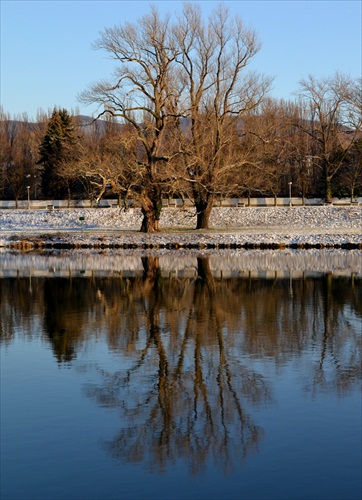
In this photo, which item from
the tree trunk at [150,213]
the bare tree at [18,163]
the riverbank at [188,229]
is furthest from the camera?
the bare tree at [18,163]

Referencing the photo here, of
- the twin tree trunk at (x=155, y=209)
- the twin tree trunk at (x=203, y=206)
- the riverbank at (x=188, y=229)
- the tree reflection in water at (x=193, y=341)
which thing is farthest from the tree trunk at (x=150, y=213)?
the tree reflection in water at (x=193, y=341)

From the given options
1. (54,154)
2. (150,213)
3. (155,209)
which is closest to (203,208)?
(155,209)

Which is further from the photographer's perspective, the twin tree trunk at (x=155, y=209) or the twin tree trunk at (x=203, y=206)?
the twin tree trunk at (x=203, y=206)

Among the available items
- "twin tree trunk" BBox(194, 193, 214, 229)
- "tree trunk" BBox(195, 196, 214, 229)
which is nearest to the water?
"twin tree trunk" BBox(194, 193, 214, 229)

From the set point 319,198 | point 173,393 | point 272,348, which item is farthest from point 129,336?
point 319,198

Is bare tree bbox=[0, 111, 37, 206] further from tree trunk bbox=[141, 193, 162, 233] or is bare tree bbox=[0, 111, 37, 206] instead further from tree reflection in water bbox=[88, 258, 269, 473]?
tree reflection in water bbox=[88, 258, 269, 473]

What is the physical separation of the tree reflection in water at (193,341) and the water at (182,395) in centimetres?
3

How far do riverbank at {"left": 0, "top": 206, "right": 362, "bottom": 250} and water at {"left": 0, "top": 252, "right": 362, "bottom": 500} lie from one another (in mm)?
21414

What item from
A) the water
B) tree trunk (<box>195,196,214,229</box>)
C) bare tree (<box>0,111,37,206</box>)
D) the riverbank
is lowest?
the water

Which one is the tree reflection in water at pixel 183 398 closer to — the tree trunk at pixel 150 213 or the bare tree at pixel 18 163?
the tree trunk at pixel 150 213

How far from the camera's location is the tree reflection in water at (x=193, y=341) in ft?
33.0

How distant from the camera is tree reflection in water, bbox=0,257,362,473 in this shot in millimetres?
10070

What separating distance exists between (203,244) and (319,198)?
123 feet

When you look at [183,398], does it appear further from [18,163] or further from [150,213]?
[18,163]
